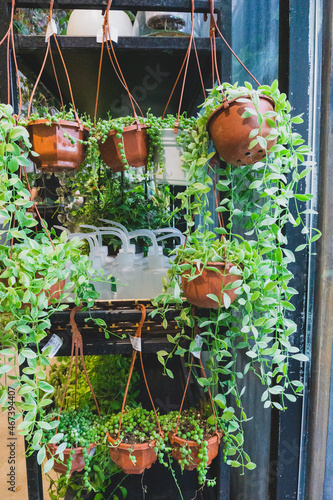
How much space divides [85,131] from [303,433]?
1.23 meters

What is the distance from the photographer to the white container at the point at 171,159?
3.74 ft

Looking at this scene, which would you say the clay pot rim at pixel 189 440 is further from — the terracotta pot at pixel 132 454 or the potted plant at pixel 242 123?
the potted plant at pixel 242 123

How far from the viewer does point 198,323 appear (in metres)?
1.09

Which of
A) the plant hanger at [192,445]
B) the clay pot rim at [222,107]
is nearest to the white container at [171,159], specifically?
the clay pot rim at [222,107]

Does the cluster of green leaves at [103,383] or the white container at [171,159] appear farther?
the cluster of green leaves at [103,383]

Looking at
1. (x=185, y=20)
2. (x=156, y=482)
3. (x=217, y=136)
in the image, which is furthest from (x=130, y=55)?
(x=156, y=482)

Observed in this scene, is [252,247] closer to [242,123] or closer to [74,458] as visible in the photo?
[242,123]

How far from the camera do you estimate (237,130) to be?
0.92 metres

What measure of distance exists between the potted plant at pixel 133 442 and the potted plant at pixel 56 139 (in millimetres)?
802

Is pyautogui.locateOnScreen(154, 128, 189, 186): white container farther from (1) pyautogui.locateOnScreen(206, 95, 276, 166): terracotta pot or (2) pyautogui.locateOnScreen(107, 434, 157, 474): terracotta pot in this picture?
(2) pyautogui.locateOnScreen(107, 434, 157, 474): terracotta pot

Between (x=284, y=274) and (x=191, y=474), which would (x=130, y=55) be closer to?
(x=284, y=274)

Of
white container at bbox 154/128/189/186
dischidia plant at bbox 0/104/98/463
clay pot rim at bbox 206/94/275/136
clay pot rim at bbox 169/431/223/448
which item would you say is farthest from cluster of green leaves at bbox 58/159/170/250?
clay pot rim at bbox 169/431/223/448

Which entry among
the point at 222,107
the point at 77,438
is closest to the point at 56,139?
the point at 222,107

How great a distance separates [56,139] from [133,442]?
936mm
